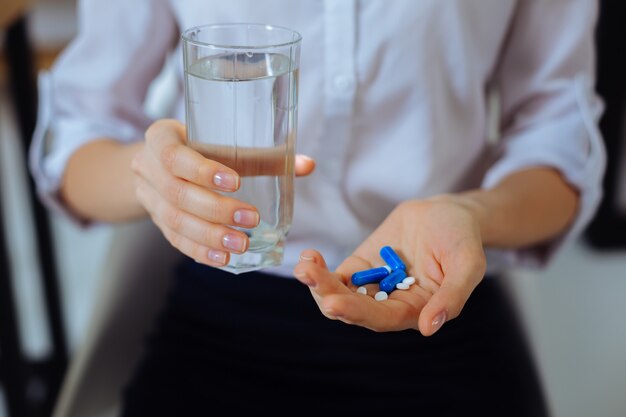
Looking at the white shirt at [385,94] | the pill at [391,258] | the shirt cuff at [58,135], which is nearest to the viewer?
the pill at [391,258]

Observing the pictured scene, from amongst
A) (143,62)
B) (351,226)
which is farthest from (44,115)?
(351,226)

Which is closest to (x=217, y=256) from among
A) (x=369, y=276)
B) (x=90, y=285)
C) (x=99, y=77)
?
(x=369, y=276)

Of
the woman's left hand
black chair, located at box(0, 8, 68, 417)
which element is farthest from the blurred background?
the woman's left hand

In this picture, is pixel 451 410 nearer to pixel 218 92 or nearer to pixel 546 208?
pixel 546 208

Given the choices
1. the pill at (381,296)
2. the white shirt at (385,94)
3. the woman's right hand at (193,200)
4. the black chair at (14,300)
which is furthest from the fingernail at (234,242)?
the black chair at (14,300)

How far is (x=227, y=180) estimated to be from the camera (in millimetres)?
539

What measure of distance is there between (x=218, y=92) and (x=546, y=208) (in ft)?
1.33

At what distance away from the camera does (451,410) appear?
30.0 inches

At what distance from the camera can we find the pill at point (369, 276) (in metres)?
0.58

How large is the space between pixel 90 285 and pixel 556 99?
1336 millimetres

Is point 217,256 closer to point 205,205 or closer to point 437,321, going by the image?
point 205,205

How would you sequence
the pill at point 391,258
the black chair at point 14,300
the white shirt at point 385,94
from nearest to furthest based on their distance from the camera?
the pill at point 391,258, the white shirt at point 385,94, the black chair at point 14,300

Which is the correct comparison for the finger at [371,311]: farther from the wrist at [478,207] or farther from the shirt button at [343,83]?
the shirt button at [343,83]

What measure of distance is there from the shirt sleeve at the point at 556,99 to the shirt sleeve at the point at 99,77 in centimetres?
39
